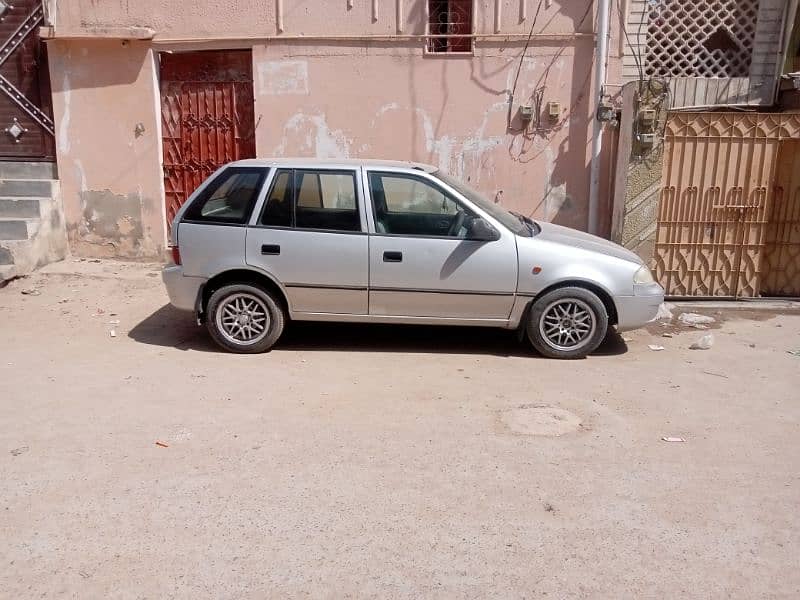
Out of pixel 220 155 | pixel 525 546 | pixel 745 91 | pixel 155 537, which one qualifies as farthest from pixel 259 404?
pixel 745 91

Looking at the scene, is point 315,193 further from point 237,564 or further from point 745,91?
point 745,91

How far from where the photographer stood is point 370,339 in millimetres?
6660

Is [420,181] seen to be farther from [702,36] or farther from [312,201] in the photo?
[702,36]

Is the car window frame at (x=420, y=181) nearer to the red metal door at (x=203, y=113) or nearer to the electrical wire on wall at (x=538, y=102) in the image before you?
the electrical wire on wall at (x=538, y=102)

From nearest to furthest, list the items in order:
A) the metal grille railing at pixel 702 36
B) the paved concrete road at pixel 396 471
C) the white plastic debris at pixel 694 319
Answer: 1. the paved concrete road at pixel 396 471
2. the white plastic debris at pixel 694 319
3. the metal grille railing at pixel 702 36

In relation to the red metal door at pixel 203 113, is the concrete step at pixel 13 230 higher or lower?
lower

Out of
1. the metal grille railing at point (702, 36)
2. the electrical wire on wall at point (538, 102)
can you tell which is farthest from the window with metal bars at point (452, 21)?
the metal grille railing at point (702, 36)

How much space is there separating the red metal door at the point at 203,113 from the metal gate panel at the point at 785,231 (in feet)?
22.2

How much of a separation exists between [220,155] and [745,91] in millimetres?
7155

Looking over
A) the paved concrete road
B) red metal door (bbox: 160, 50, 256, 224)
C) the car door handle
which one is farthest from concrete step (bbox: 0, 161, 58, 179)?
the car door handle

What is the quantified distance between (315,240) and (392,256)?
0.69m

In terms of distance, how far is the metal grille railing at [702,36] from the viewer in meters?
8.94

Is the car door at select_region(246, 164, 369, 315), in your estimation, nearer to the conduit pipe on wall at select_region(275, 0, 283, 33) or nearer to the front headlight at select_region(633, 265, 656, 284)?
the front headlight at select_region(633, 265, 656, 284)

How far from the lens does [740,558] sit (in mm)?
3158
